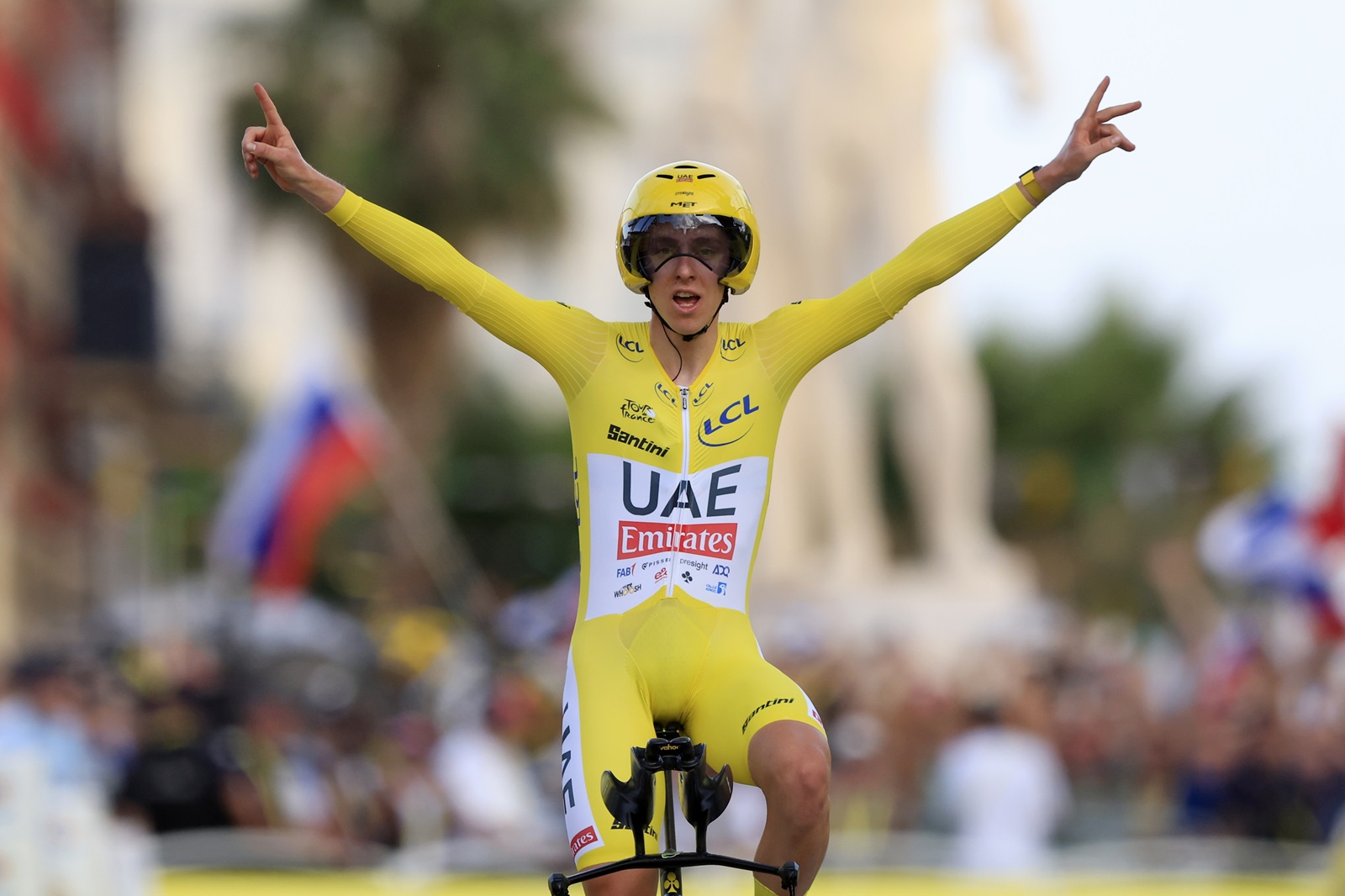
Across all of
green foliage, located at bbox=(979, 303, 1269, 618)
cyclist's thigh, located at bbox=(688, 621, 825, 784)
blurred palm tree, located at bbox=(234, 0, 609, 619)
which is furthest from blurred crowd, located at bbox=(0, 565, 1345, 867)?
green foliage, located at bbox=(979, 303, 1269, 618)

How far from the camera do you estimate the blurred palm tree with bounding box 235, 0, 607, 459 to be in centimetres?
3231

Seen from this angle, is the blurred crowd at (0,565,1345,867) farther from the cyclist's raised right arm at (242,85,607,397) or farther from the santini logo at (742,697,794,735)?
the santini logo at (742,697,794,735)

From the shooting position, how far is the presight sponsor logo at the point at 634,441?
6672 millimetres

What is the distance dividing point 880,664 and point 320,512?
226 inches

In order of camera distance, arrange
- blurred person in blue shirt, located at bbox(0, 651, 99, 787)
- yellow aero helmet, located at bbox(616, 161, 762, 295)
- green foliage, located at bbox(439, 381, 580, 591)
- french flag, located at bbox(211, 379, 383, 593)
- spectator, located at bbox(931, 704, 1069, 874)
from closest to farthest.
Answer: yellow aero helmet, located at bbox(616, 161, 762, 295), blurred person in blue shirt, located at bbox(0, 651, 99, 787), spectator, located at bbox(931, 704, 1069, 874), french flag, located at bbox(211, 379, 383, 593), green foliage, located at bbox(439, 381, 580, 591)

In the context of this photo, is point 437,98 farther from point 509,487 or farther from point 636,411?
point 636,411

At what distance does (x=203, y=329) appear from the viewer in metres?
49.9

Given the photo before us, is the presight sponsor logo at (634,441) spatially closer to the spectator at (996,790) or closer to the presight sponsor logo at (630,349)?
the presight sponsor logo at (630,349)

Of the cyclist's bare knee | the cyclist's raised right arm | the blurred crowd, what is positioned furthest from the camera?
the blurred crowd

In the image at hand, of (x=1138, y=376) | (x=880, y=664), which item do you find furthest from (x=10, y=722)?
(x=1138, y=376)

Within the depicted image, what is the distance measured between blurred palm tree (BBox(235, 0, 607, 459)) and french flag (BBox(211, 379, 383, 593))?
1214 centimetres

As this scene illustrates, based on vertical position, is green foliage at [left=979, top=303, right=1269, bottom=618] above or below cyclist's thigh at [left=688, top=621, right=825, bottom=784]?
above

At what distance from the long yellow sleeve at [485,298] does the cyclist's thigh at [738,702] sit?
1.02 metres

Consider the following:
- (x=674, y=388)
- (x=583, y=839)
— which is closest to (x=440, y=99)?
(x=674, y=388)
